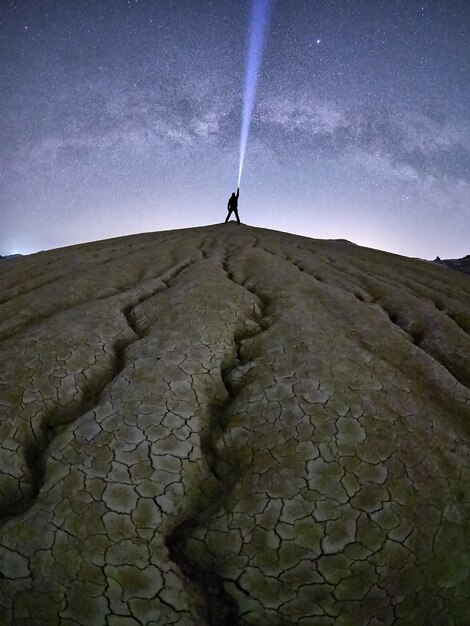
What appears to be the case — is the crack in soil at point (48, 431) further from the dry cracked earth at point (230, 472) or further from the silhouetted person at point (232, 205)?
the silhouetted person at point (232, 205)

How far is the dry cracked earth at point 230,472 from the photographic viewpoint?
2.92 metres

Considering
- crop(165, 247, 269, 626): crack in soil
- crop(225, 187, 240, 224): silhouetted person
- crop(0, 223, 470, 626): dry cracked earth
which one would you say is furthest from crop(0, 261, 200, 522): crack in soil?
crop(225, 187, 240, 224): silhouetted person

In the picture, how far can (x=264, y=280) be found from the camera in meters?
9.14

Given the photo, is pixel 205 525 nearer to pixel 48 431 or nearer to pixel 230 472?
pixel 230 472

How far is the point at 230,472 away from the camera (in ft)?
12.2

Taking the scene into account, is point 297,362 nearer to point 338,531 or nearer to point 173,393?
point 173,393

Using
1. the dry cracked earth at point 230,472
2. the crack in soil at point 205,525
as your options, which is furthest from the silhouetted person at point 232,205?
the crack in soil at point 205,525

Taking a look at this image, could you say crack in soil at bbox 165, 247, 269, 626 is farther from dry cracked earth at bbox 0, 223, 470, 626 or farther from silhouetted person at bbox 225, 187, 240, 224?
silhouetted person at bbox 225, 187, 240, 224

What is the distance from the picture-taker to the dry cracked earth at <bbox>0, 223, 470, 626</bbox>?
2.92 metres

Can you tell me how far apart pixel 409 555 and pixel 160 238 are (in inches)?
580

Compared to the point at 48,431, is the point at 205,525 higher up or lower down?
lower down

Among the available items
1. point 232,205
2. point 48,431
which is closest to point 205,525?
point 48,431

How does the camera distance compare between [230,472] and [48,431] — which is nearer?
[230,472]

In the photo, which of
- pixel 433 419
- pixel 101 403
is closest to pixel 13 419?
pixel 101 403
